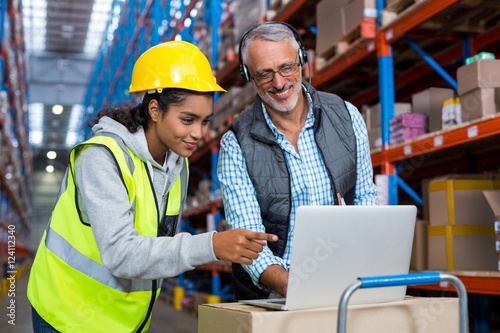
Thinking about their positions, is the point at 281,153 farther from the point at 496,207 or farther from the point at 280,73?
the point at 496,207

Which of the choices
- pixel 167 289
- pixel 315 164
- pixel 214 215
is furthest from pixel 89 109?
pixel 315 164

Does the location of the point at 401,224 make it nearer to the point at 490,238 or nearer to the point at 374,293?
the point at 374,293

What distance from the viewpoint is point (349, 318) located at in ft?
5.07

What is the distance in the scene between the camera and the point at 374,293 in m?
1.65

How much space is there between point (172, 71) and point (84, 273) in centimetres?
66

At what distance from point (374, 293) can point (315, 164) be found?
0.90 m

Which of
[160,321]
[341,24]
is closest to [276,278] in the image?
[341,24]

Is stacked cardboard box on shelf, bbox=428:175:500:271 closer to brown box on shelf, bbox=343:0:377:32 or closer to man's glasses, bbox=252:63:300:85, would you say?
brown box on shelf, bbox=343:0:377:32

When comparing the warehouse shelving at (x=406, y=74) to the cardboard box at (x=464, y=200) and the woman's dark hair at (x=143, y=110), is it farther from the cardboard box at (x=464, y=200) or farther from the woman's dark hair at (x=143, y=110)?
the woman's dark hair at (x=143, y=110)

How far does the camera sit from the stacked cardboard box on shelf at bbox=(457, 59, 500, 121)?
357 cm

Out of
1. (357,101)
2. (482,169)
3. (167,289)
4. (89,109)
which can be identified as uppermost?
(89,109)

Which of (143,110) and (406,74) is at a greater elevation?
(406,74)

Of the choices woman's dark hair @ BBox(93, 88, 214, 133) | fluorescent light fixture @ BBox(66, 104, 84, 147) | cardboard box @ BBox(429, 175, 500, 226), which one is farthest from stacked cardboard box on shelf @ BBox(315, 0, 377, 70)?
fluorescent light fixture @ BBox(66, 104, 84, 147)

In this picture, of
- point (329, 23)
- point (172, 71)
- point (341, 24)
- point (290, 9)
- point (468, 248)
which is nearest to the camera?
point (172, 71)
